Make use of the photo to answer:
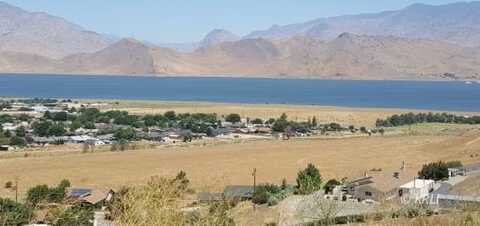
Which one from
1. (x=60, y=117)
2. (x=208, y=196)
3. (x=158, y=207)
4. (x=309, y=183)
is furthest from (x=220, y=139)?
(x=158, y=207)

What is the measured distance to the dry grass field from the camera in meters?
28.8

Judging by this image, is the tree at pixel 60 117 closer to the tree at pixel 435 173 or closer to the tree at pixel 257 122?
the tree at pixel 257 122

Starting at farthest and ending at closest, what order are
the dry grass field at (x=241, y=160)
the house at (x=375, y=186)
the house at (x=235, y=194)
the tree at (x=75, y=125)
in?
the tree at (x=75, y=125) < the dry grass field at (x=241, y=160) < the house at (x=375, y=186) < the house at (x=235, y=194)

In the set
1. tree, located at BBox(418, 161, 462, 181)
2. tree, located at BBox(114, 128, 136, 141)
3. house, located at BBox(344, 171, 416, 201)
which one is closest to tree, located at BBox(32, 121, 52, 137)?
tree, located at BBox(114, 128, 136, 141)

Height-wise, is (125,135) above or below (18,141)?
above

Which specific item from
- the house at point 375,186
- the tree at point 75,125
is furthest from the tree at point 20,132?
the house at point 375,186

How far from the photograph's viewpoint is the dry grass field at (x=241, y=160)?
28.8m

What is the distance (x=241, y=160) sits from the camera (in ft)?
114

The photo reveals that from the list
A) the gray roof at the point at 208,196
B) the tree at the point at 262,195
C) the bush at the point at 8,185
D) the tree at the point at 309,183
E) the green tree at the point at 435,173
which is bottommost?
the bush at the point at 8,185

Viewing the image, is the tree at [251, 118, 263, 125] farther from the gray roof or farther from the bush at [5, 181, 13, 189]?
the gray roof

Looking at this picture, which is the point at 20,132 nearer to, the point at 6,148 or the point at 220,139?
the point at 6,148

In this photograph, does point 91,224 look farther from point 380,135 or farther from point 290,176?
point 380,135

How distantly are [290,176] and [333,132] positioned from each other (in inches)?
952

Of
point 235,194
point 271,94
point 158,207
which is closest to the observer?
point 158,207
